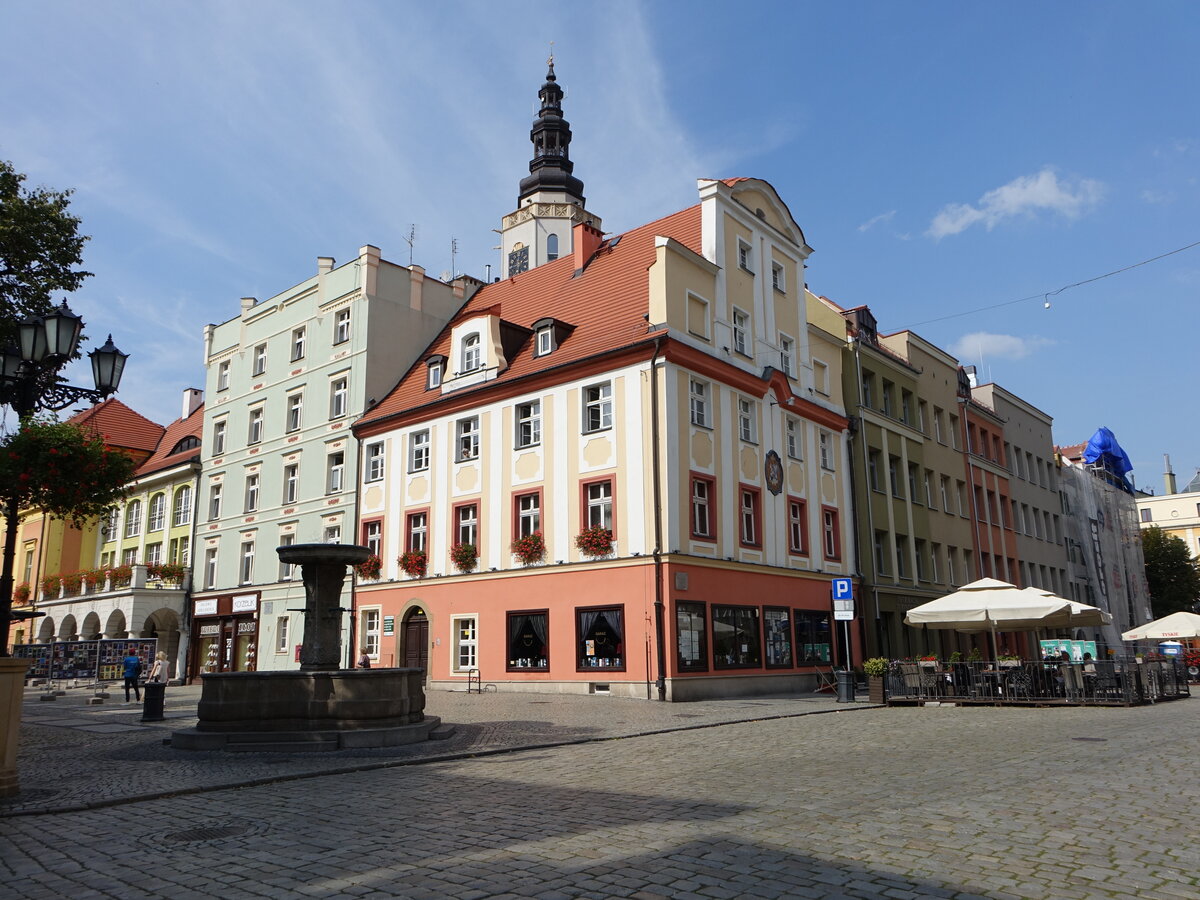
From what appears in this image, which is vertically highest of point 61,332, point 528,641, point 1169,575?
point 1169,575

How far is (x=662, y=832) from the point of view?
7.28m

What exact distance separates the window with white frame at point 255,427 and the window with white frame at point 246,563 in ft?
14.4

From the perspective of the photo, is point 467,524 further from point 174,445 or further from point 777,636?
point 174,445

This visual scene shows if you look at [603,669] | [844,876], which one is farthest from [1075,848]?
[603,669]

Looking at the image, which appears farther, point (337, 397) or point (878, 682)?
point (337, 397)

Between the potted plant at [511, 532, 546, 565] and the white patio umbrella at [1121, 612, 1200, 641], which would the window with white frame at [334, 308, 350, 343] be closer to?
the potted plant at [511, 532, 546, 565]

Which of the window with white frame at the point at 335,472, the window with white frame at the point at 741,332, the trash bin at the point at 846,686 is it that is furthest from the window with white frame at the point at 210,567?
the trash bin at the point at 846,686

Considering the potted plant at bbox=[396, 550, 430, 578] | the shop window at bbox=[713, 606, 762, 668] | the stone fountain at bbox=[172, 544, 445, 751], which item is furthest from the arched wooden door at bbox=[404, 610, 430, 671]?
the stone fountain at bbox=[172, 544, 445, 751]

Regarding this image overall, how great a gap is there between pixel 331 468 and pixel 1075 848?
3250cm

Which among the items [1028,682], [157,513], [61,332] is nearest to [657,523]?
[1028,682]

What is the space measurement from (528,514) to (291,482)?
1388 centimetres

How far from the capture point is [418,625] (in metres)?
31.4

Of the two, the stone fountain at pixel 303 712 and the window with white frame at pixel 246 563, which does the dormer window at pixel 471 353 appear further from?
the stone fountain at pixel 303 712

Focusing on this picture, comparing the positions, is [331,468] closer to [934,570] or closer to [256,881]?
[934,570]
